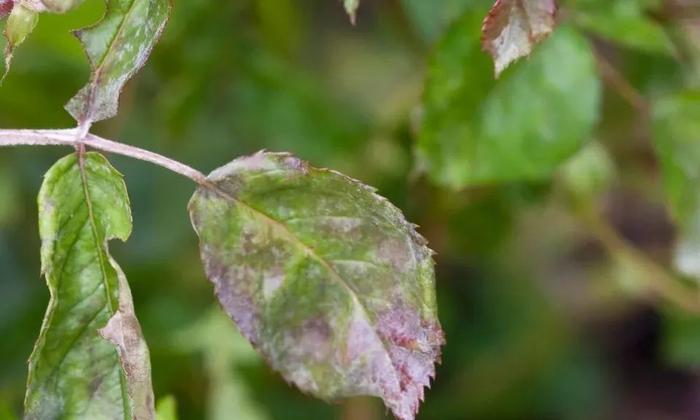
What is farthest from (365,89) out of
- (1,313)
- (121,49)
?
(121,49)

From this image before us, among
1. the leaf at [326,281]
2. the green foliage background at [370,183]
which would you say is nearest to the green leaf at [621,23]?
the green foliage background at [370,183]

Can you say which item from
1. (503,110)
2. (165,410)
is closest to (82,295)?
(165,410)

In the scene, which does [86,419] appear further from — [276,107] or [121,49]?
[276,107]

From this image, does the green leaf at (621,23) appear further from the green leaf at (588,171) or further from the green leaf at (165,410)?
the green leaf at (165,410)

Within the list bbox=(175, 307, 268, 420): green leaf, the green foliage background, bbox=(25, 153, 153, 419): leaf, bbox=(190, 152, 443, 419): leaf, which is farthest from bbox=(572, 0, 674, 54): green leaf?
bbox=(175, 307, 268, 420): green leaf

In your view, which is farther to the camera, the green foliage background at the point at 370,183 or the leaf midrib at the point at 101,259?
the green foliage background at the point at 370,183

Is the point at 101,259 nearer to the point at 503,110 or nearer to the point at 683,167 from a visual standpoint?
the point at 503,110
